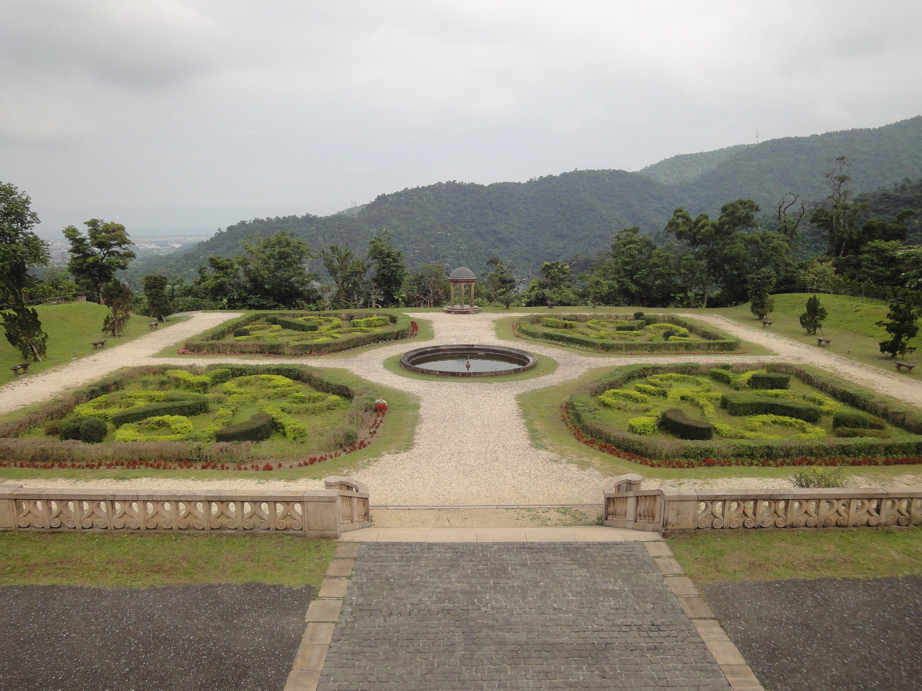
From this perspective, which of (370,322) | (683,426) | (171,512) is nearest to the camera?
(171,512)

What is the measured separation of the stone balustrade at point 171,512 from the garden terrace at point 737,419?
967 centimetres

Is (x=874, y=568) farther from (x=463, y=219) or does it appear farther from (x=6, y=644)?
(x=463, y=219)

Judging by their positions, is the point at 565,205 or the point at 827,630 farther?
the point at 565,205

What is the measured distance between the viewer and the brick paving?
686 cm

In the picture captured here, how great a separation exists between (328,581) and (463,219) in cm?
11552

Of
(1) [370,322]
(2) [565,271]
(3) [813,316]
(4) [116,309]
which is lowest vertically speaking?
(1) [370,322]

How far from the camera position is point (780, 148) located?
458 ft

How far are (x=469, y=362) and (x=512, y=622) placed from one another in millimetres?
20703

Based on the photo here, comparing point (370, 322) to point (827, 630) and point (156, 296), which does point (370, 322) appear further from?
point (827, 630)

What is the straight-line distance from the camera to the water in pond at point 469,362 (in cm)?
2716

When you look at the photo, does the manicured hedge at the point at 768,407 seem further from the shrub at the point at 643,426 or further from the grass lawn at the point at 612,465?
the shrub at the point at 643,426

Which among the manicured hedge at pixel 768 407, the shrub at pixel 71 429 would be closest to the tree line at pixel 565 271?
the manicured hedge at pixel 768 407

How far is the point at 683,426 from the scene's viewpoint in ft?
54.0

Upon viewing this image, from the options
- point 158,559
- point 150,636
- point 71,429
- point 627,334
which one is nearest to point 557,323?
point 627,334
